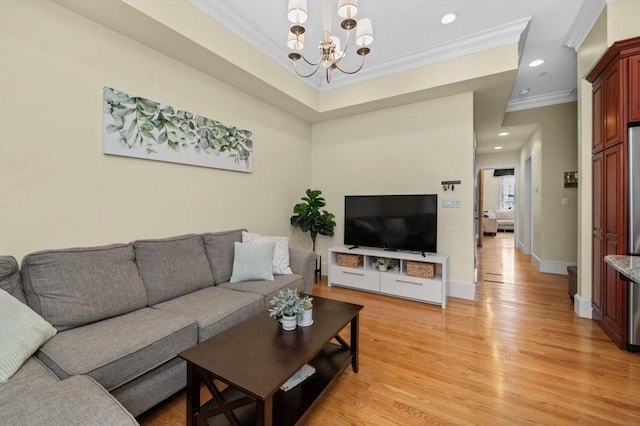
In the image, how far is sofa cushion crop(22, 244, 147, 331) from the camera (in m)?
1.61

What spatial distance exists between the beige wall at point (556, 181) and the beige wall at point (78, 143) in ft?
17.2

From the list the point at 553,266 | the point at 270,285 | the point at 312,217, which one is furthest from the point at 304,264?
the point at 553,266

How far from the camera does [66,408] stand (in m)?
0.94

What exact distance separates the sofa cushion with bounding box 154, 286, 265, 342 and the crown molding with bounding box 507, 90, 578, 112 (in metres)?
5.37

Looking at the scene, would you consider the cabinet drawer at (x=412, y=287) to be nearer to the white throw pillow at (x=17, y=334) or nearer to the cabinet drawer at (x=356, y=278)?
the cabinet drawer at (x=356, y=278)

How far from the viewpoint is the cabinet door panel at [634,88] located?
2125 millimetres

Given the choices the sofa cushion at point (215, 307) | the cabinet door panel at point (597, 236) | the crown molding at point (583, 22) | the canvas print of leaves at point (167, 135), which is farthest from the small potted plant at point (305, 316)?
the crown molding at point (583, 22)

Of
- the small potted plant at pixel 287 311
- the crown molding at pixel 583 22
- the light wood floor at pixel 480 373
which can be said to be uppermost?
the crown molding at pixel 583 22

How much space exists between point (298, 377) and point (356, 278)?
7.18ft

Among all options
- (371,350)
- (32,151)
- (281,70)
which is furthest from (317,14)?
(371,350)

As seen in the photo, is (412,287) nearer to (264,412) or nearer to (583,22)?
(264,412)

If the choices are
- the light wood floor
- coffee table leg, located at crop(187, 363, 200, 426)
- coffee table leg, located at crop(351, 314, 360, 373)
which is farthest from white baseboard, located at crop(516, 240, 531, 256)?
coffee table leg, located at crop(187, 363, 200, 426)

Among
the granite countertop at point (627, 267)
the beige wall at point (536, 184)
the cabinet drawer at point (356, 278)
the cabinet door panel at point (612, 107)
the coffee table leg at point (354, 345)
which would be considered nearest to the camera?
the granite countertop at point (627, 267)

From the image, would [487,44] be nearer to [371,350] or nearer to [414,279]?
[414,279]
